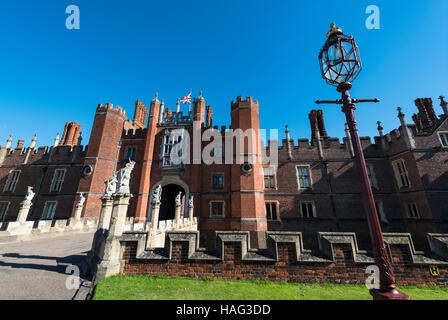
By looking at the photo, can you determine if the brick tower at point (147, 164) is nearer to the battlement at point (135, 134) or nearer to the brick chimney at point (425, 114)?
the battlement at point (135, 134)

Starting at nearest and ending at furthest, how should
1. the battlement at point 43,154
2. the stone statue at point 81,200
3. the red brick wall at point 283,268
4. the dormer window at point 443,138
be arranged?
the red brick wall at point 283,268
the dormer window at point 443,138
the stone statue at point 81,200
the battlement at point 43,154

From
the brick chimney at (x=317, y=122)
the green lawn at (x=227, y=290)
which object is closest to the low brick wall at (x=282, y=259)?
the green lawn at (x=227, y=290)

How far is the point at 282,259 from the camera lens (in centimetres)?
494

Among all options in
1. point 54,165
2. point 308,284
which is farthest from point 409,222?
point 54,165

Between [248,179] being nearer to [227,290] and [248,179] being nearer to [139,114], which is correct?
[227,290]

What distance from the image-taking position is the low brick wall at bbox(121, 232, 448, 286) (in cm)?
464

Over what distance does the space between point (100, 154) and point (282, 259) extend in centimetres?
2112

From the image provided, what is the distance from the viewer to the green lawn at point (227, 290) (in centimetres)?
389

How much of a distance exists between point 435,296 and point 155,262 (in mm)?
6795

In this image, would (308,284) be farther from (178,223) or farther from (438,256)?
(178,223)

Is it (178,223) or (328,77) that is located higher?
(328,77)

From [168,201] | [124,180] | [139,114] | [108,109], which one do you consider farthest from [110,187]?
[139,114]

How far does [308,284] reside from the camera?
4.64 meters

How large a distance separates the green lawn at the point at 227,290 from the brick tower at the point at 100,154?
16775mm
